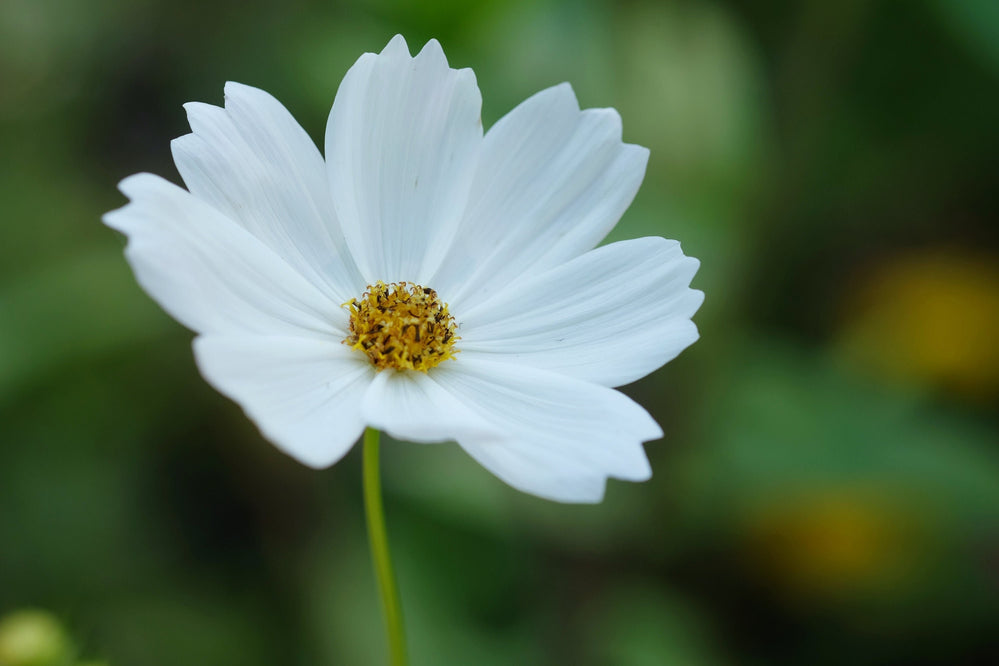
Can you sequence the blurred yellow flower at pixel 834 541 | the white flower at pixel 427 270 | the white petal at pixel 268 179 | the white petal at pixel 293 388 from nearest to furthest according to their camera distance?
1. the white petal at pixel 293 388
2. the white flower at pixel 427 270
3. the white petal at pixel 268 179
4. the blurred yellow flower at pixel 834 541

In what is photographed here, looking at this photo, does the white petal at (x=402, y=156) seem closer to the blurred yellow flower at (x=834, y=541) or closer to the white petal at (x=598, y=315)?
the white petal at (x=598, y=315)

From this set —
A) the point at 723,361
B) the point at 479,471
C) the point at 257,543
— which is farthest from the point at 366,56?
the point at 723,361

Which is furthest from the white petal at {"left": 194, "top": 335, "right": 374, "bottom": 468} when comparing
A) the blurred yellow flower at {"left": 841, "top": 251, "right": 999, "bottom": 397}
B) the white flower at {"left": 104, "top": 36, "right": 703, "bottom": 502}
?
the blurred yellow flower at {"left": 841, "top": 251, "right": 999, "bottom": 397}

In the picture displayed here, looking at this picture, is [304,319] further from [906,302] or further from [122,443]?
[906,302]

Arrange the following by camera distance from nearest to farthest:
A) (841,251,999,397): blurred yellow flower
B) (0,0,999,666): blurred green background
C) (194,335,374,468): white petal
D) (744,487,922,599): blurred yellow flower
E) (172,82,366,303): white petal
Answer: (194,335,374,468): white petal < (172,82,366,303): white petal < (0,0,999,666): blurred green background < (744,487,922,599): blurred yellow flower < (841,251,999,397): blurred yellow flower

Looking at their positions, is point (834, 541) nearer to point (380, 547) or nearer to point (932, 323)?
point (932, 323)

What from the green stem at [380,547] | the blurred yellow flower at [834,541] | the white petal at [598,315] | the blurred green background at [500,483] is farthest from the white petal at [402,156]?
the blurred yellow flower at [834,541]

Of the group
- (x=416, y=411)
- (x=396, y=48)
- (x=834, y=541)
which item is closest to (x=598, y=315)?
(x=416, y=411)

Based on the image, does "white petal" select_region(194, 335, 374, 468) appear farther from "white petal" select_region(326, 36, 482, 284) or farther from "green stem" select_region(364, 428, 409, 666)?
"white petal" select_region(326, 36, 482, 284)
